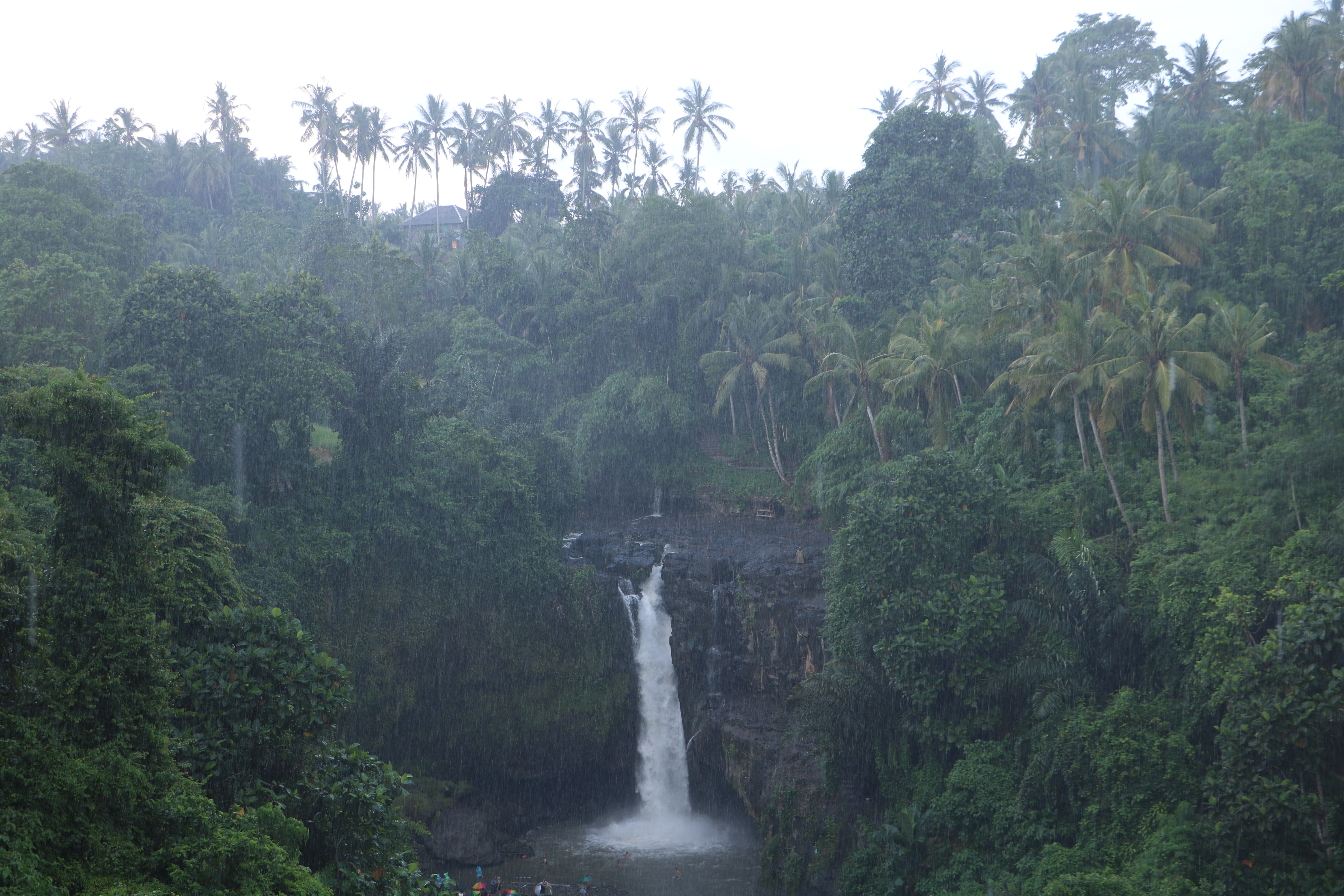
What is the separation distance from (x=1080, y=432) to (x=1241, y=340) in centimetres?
453

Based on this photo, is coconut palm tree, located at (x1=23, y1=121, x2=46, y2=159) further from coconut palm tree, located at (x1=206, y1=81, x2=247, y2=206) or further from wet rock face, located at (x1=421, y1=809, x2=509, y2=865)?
wet rock face, located at (x1=421, y1=809, x2=509, y2=865)

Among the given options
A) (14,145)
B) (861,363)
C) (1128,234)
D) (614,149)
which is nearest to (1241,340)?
(1128,234)

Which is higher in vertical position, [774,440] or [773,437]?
[773,437]

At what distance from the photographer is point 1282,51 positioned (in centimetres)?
3672

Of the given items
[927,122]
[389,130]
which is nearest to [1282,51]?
[927,122]

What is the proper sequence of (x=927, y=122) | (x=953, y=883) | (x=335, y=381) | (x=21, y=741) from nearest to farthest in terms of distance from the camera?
(x=21, y=741) < (x=953, y=883) < (x=335, y=381) < (x=927, y=122)

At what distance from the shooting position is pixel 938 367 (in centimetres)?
3112

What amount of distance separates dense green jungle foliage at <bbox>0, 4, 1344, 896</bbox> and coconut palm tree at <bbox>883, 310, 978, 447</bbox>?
6.4 inches

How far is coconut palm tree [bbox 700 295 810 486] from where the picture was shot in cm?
4056

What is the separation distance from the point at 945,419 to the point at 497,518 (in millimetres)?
15722

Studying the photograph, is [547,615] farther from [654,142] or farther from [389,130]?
[389,130]

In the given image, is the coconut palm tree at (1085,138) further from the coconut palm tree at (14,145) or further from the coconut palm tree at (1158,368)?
the coconut palm tree at (14,145)

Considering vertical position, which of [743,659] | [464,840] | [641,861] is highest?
[743,659]

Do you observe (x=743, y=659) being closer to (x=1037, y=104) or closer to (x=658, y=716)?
(x=658, y=716)
